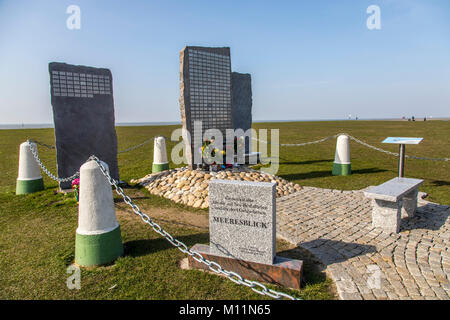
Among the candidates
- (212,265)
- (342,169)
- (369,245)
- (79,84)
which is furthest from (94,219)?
(342,169)

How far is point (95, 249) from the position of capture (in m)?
4.19

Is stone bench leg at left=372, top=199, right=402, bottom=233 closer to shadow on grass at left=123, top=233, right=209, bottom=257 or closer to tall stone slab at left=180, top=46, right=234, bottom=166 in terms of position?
shadow on grass at left=123, top=233, right=209, bottom=257

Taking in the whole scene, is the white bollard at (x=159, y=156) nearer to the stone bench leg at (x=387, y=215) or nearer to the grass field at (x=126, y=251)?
the grass field at (x=126, y=251)

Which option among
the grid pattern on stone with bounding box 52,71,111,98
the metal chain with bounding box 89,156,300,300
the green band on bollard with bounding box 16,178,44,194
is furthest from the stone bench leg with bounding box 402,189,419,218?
the green band on bollard with bounding box 16,178,44,194

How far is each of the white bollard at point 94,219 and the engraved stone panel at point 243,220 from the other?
5.05 ft

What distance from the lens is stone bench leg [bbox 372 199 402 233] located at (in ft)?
17.5

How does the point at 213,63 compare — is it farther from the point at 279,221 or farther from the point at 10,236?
the point at 10,236

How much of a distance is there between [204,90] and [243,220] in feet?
22.6

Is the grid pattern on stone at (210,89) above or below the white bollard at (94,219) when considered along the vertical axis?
above

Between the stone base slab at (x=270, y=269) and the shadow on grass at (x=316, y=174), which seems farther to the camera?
the shadow on grass at (x=316, y=174)

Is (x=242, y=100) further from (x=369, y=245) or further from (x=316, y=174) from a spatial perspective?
(x=369, y=245)

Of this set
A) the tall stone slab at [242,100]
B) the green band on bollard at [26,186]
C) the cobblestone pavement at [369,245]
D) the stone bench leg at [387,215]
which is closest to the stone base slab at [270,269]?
the cobblestone pavement at [369,245]

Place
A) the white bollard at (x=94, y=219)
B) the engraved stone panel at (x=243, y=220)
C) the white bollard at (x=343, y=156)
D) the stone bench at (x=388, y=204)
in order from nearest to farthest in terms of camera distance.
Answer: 1. the engraved stone panel at (x=243, y=220)
2. the white bollard at (x=94, y=219)
3. the stone bench at (x=388, y=204)
4. the white bollard at (x=343, y=156)

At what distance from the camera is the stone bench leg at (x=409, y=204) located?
20.0 ft
